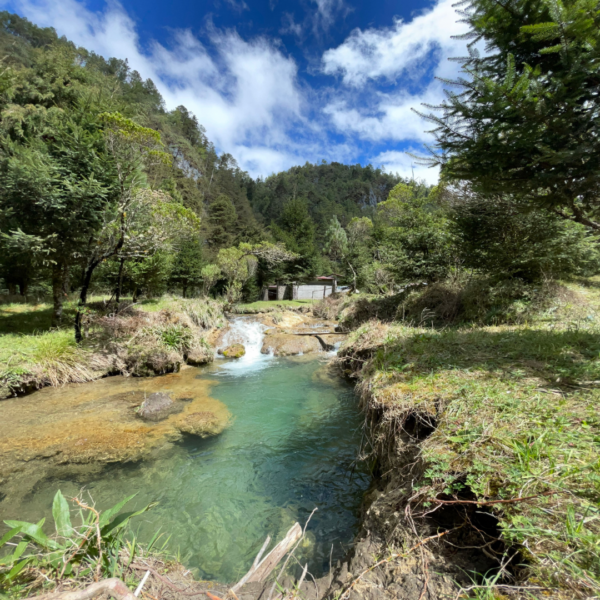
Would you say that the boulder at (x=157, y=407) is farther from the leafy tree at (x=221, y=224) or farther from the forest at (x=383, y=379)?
the leafy tree at (x=221, y=224)

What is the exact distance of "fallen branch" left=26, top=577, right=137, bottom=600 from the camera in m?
1.19

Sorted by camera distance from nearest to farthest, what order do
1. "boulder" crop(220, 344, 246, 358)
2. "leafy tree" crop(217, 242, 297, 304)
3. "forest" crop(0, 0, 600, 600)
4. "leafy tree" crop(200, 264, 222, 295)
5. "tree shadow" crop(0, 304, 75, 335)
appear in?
"forest" crop(0, 0, 600, 600) < "tree shadow" crop(0, 304, 75, 335) < "boulder" crop(220, 344, 246, 358) < "leafy tree" crop(200, 264, 222, 295) < "leafy tree" crop(217, 242, 297, 304)

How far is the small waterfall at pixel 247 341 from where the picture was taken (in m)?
11.0

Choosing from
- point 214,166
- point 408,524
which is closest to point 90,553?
point 408,524

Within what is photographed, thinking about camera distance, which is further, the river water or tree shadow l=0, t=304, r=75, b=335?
tree shadow l=0, t=304, r=75, b=335

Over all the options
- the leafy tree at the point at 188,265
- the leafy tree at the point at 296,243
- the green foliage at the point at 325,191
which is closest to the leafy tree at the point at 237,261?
the leafy tree at the point at 188,265

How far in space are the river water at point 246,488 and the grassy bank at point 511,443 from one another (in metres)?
1.13

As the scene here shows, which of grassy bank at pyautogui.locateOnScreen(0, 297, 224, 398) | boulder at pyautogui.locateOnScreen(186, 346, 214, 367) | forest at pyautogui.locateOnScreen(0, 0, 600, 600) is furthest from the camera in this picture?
boulder at pyautogui.locateOnScreen(186, 346, 214, 367)

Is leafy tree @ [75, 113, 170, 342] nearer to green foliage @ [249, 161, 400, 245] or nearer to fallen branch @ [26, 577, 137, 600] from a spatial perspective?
fallen branch @ [26, 577, 137, 600]

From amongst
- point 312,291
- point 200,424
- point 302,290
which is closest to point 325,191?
point 312,291

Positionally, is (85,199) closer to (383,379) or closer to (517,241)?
(383,379)

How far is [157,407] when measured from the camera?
6668 millimetres

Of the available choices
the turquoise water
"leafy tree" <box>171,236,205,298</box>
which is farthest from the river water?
"leafy tree" <box>171,236,205,298</box>

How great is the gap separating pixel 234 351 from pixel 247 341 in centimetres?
165
